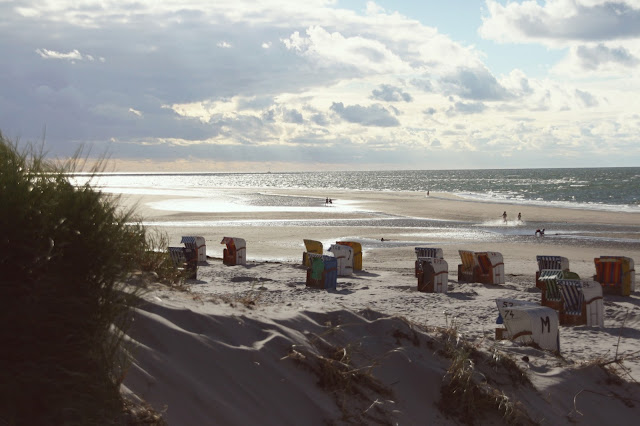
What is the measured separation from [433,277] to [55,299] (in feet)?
41.6

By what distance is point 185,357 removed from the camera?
15.8 feet

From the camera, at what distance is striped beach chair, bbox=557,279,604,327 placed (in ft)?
38.8

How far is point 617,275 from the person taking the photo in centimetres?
1570

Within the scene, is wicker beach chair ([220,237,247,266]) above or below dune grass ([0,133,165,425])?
below

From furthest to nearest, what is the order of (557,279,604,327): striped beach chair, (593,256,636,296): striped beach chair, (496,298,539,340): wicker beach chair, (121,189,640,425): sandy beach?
1. (593,256,636,296): striped beach chair
2. (557,279,604,327): striped beach chair
3. (496,298,539,340): wicker beach chair
4. (121,189,640,425): sandy beach

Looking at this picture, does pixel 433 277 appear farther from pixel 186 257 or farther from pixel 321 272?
pixel 186 257

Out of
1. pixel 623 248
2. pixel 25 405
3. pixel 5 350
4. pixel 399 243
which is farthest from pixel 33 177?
pixel 623 248

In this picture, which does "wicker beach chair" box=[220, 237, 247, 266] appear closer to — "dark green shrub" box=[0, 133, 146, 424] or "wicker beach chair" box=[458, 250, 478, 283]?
"wicker beach chair" box=[458, 250, 478, 283]

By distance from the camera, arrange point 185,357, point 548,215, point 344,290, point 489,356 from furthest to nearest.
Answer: point 548,215 → point 344,290 → point 489,356 → point 185,357

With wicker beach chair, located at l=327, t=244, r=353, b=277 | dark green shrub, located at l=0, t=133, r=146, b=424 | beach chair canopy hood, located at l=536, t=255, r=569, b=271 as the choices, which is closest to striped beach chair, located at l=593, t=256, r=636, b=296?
beach chair canopy hood, located at l=536, t=255, r=569, b=271

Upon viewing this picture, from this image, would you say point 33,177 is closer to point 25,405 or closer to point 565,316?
point 25,405

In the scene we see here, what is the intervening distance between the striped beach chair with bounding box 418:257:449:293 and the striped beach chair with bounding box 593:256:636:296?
431cm

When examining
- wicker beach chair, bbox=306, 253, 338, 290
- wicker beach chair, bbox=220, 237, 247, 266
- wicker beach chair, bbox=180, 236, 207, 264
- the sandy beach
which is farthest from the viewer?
wicker beach chair, bbox=220, 237, 247, 266

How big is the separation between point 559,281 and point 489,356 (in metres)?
7.09
